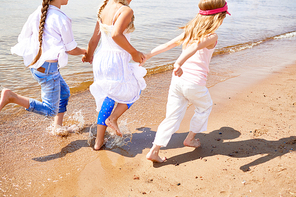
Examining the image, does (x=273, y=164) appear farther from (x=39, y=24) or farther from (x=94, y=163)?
(x=39, y=24)

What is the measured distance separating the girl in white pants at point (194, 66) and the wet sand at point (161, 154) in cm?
31

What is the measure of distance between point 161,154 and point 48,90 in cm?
147

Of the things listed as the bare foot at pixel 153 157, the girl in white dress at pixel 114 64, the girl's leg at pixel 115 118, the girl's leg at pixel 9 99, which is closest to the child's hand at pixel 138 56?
the girl in white dress at pixel 114 64

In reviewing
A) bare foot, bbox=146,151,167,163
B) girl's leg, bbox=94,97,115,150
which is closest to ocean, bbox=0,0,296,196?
girl's leg, bbox=94,97,115,150

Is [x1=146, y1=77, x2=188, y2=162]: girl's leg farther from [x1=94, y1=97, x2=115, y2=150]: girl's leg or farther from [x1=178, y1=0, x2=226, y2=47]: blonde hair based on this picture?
[x1=94, y1=97, x2=115, y2=150]: girl's leg

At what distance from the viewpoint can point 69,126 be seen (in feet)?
11.3

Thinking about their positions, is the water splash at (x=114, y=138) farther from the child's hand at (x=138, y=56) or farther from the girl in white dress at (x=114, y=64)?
the child's hand at (x=138, y=56)

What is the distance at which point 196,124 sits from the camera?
2752 mm

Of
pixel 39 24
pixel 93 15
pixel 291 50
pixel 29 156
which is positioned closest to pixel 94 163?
pixel 29 156

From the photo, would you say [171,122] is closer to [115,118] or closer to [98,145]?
[115,118]

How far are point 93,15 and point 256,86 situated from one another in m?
A: 10.2

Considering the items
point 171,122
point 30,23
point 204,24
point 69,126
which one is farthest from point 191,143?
point 30,23

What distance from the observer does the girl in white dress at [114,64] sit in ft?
8.22

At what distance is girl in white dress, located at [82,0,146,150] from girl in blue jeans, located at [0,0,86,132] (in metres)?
0.35
